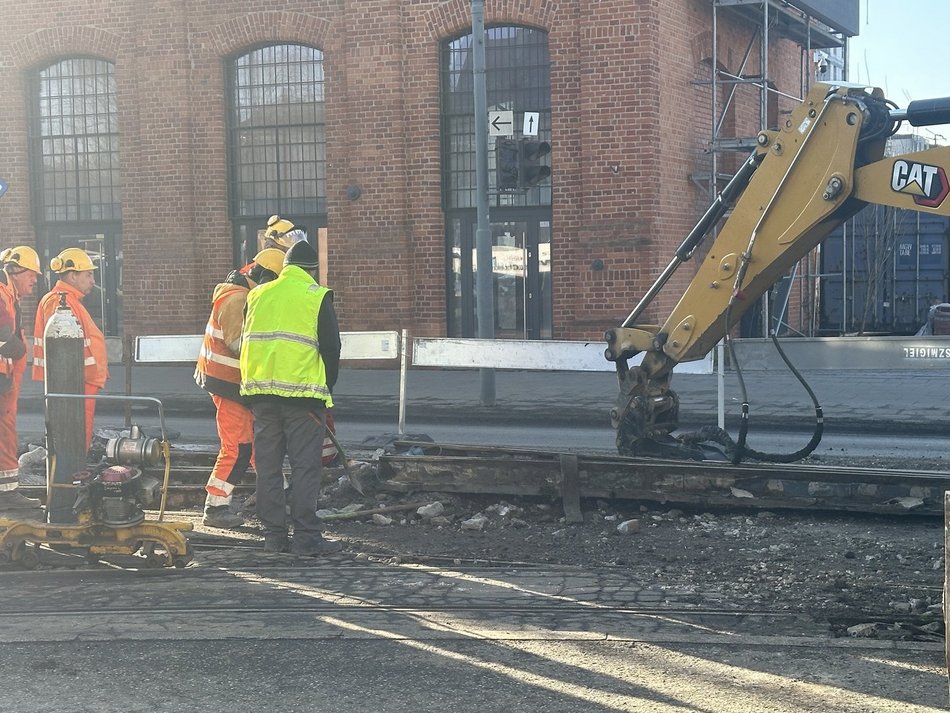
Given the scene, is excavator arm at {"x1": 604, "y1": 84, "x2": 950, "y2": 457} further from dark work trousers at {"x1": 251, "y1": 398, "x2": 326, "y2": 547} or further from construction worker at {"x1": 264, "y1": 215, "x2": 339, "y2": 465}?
dark work trousers at {"x1": 251, "y1": 398, "x2": 326, "y2": 547}

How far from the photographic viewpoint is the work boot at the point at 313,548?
762cm

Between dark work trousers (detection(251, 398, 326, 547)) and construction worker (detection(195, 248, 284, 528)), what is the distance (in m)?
0.86

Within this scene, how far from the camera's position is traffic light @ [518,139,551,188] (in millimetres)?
15492

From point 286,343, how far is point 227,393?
1271mm

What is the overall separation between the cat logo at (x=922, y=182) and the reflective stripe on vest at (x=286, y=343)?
11.8 feet

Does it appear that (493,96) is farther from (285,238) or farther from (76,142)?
(285,238)

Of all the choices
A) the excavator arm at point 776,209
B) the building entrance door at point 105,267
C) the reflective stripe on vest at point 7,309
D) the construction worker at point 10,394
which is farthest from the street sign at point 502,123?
the building entrance door at point 105,267

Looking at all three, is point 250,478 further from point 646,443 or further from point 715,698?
point 715,698

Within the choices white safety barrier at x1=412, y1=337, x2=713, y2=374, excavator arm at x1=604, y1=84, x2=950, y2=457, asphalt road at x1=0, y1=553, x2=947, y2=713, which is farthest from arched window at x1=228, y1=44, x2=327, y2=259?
asphalt road at x1=0, y1=553, x2=947, y2=713

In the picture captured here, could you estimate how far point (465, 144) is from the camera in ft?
66.7

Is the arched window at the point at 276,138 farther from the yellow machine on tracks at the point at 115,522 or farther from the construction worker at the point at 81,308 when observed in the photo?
the yellow machine on tracks at the point at 115,522

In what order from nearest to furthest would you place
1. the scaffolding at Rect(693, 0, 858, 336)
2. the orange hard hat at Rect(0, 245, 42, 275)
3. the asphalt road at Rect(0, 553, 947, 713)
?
1. the asphalt road at Rect(0, 553, 947, 713)
2. the orange hard hat at Rect(0, 245, 42, 275)
3. the scaffolding at Rect(693, 0, 858, 336)

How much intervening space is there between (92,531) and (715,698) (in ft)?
12.7

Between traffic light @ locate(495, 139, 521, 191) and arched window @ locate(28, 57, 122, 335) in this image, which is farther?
arched window @ locate(28, 57, 122, 335)
